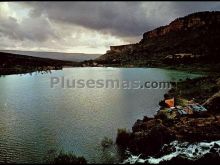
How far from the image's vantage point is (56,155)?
97.3ft

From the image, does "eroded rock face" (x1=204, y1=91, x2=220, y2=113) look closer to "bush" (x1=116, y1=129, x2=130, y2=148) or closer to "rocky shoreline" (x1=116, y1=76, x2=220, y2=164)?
"rocky shoreline" (x1=116, y1=76, x2=220, y2=164)

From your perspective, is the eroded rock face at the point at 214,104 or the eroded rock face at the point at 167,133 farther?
the eroded rock face at the point at 214,104

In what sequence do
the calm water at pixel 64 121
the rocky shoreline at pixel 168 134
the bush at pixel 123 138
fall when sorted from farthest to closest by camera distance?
the bush at pixel 123 138 < the calm water at pixel 64 121 < the rocky shoreline at pixel 168 134

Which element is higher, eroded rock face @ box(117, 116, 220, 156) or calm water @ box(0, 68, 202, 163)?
eroded rock face @ box(117, 116, 220, 156)

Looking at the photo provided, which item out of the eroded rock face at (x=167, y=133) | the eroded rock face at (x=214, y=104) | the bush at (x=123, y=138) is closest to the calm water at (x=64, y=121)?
the bush at (x=123, y=138)

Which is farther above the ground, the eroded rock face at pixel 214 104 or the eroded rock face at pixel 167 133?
the eroded rock face at pixel 214 104

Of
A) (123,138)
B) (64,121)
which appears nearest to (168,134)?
(123,138)

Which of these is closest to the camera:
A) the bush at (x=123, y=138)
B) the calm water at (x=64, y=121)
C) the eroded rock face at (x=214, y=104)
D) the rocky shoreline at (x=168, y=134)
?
the rocky shoreline at (x=168, y=134)

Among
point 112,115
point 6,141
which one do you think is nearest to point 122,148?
point 6,141

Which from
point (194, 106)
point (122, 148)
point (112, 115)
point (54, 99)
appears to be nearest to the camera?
point (122, 148)

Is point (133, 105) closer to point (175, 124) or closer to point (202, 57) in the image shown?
point (175, 124)

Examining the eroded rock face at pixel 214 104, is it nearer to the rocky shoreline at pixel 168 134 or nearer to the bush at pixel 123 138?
the rocky shoreline at pixel 168 134

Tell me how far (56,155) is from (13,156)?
3675 millimetres

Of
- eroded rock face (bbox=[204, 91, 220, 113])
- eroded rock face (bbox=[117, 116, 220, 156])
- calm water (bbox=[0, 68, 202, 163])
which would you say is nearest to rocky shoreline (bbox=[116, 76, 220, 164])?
eroded rock face (bbox=[117, 116, 220, 156])
